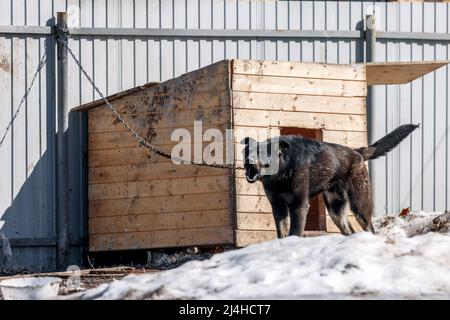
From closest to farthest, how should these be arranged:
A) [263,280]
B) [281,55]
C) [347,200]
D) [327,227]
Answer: [263,280] → [347,200] → [327,227] → [281,55]

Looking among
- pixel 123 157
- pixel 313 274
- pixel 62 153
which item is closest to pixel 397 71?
pixel 123 157

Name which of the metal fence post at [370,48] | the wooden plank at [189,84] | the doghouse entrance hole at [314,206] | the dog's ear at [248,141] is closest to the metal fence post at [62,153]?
the wooden plank at [189,84]

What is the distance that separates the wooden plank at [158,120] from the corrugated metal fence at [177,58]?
0.50 metres

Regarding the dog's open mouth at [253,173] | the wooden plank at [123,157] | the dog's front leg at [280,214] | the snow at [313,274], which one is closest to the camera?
the snow at [313,274]

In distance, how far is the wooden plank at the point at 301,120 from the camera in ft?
44.5

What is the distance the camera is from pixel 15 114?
49.1 ft

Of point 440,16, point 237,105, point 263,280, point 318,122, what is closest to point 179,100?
point 237,105

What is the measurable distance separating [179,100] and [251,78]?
0.98 meters

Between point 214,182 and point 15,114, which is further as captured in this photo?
point 15,114

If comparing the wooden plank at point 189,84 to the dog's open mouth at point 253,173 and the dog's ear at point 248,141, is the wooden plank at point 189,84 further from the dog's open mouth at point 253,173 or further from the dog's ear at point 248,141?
the dog's open mouth at point 253,173

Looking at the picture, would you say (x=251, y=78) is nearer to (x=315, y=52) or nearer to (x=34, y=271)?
(x=315, y=52)

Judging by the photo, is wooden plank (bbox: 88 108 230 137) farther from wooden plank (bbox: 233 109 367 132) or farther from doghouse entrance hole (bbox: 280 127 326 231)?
doghouse entrance hole (bbox: 280 127 326 231)

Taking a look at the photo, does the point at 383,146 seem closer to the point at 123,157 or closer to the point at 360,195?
the point at 360,195

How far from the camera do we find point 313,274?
28.9ft
